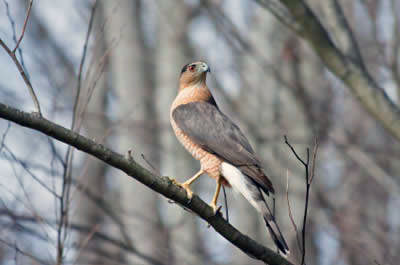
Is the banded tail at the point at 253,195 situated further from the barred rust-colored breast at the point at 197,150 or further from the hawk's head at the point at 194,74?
the hawk's head at the point at 194,74

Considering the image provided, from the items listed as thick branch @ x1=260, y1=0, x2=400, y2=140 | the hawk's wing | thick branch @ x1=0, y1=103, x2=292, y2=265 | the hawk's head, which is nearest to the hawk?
the hawk's wing

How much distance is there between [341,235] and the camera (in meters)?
8.34

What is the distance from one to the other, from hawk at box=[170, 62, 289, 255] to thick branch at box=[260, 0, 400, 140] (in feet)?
3.58

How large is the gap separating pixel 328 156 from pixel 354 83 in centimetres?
574

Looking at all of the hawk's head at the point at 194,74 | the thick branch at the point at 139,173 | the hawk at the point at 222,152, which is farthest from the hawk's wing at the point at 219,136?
the thick branch at the point at 139,173

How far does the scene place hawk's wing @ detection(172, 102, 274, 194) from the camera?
494 centimetres

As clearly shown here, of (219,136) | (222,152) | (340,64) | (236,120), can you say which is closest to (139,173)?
(222,152)

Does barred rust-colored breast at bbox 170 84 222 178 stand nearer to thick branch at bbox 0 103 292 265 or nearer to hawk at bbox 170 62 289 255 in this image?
hawk at bbox 170 62 289 255

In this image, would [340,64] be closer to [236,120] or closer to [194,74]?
[194,74]

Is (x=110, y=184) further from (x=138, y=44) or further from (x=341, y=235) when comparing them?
(x=341, y=235)

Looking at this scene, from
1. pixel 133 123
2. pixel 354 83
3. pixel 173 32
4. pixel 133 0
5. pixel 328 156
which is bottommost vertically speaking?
pixel 354 83

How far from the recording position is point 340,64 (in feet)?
17.1

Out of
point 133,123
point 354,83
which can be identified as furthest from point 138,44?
point 354,83

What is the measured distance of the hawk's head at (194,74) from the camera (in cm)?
652
